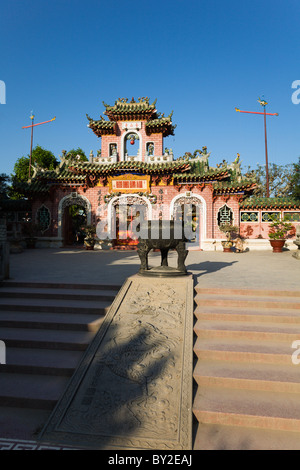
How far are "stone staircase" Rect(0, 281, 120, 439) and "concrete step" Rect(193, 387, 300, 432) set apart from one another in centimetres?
145

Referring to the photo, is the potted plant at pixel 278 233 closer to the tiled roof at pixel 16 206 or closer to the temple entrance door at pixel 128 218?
the temple entrance door at pixel 128 218

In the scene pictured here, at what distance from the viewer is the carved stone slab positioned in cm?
228

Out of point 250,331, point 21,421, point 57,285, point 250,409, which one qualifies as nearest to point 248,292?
point 250,331

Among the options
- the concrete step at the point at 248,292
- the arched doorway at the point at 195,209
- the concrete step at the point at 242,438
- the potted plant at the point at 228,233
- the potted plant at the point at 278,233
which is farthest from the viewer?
the arched doorway at the point at 195,209

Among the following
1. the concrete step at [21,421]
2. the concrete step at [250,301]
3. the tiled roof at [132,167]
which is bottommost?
the concrete step at [21,421]

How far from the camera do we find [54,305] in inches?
165

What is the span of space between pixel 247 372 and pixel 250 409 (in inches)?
18.2

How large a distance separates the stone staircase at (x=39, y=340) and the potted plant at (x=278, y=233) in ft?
36.0

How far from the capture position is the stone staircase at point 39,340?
2.62 m

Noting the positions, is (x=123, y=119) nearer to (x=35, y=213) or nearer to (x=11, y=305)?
(x=35, y=213)

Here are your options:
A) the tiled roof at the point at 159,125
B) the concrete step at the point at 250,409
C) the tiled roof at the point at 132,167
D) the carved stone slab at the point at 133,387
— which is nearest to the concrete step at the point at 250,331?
the carved stone slab at the point at 133,387

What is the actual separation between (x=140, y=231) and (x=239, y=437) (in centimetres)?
362

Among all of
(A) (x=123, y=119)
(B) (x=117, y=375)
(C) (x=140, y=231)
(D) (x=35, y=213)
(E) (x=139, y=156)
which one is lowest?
(B) (x=117, y=375)
